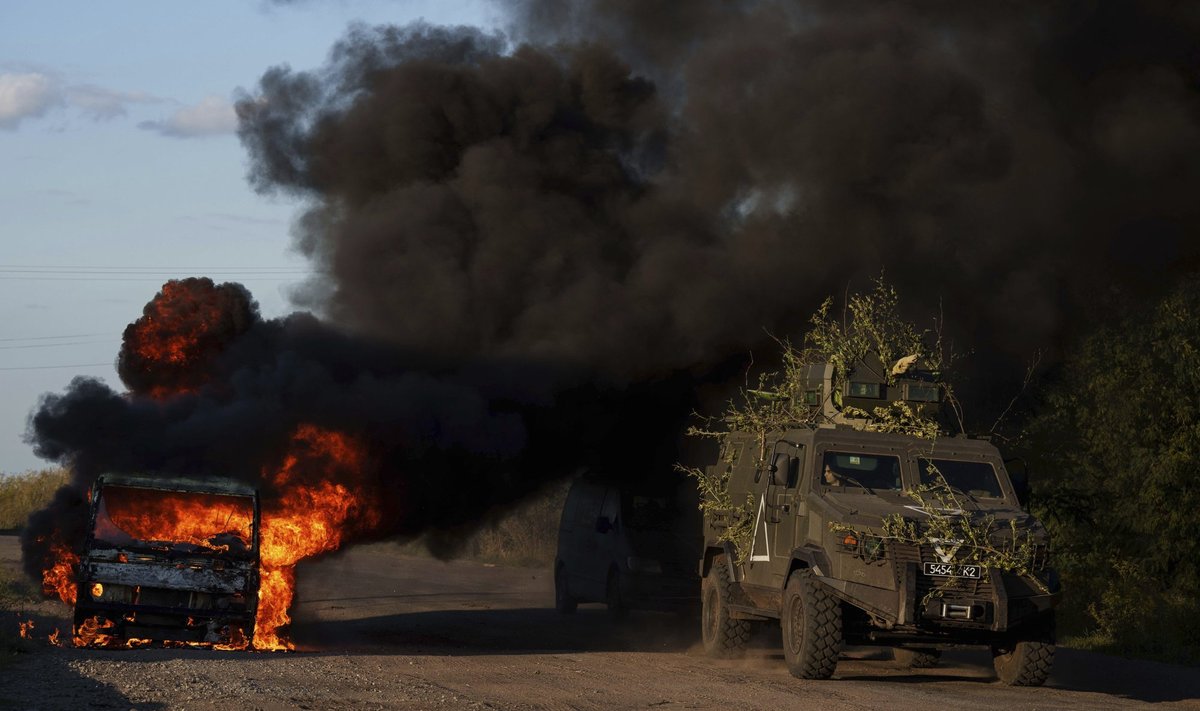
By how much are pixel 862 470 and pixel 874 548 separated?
1.50 meters

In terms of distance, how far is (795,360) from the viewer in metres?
16.4

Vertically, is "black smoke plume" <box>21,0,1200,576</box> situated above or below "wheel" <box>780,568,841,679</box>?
above

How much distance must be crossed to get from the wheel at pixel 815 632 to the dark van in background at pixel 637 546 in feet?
18.5

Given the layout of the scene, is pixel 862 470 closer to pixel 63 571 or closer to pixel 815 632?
pixel 815 632

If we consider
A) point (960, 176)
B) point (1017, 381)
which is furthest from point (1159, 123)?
point (1017, 381)

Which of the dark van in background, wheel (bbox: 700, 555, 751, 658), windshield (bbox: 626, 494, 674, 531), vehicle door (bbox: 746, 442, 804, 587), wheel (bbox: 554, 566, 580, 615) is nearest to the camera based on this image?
vehicle door (bbox: 746, 442, 804, 587)

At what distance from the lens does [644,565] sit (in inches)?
730

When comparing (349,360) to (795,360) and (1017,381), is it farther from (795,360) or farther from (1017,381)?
(1017,381)

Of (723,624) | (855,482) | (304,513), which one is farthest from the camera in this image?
(304,513)

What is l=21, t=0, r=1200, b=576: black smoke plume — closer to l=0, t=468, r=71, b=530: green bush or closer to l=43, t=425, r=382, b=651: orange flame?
l=43, t=425, r=382, b=651: orange flame

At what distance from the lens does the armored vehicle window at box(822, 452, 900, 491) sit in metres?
13.6

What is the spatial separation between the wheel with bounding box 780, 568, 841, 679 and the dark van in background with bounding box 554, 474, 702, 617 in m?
5.63

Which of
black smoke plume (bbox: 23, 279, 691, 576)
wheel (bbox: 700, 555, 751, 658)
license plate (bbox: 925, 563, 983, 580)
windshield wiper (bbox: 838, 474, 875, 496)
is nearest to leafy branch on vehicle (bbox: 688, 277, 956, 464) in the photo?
windshield wiper (bbox: 838, 474, 875, 496)

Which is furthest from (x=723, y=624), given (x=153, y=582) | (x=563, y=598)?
(x=563, y=598)
